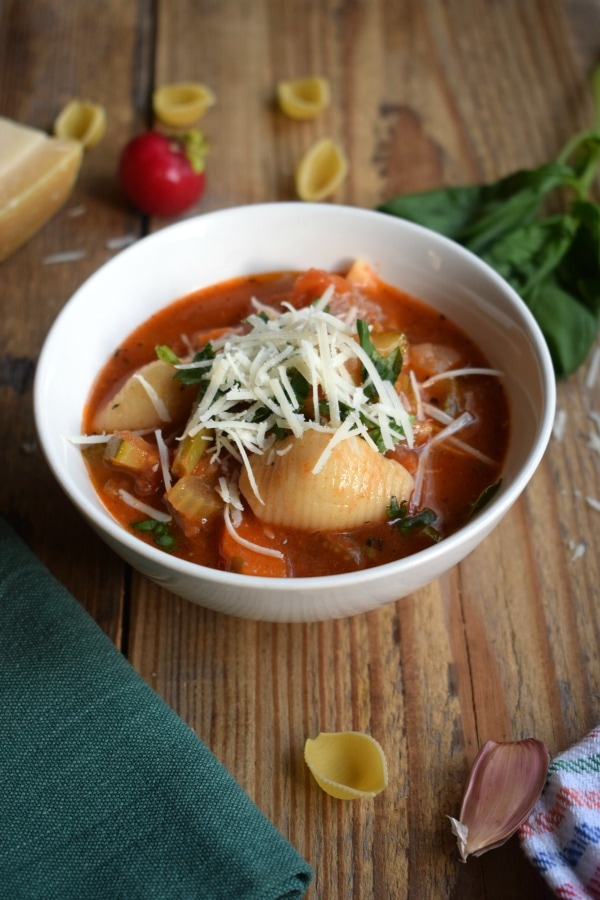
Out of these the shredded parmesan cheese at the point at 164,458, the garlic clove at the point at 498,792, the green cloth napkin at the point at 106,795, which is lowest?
the garlic clove at the point at 498,792

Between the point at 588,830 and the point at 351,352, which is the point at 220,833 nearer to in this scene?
the point at 588,830

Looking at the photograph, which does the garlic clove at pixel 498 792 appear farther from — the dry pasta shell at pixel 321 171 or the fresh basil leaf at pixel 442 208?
the dry pasta shell at pixel 321 171

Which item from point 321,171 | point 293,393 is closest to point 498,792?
point 293,393

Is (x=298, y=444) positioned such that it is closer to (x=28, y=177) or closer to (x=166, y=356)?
(x=166, y=356)

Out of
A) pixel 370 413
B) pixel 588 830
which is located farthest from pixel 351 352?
pixel 588 830

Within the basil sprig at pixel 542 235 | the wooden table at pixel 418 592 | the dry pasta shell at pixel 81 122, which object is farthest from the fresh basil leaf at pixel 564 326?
the dry pasta shell at pixel 81 122

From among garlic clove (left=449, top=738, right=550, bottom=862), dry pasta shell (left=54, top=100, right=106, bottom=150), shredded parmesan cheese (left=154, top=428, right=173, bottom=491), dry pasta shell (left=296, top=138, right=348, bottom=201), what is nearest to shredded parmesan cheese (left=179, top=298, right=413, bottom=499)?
shredded parmesan cheese (left=154, top=428, right=173, bottom=491)

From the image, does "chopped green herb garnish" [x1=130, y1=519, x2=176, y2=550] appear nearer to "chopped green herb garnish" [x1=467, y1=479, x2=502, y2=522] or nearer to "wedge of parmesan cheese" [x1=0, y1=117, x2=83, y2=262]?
"chopped green herb garnish" [x1=467, y1=479, x2=502, y2=522]
